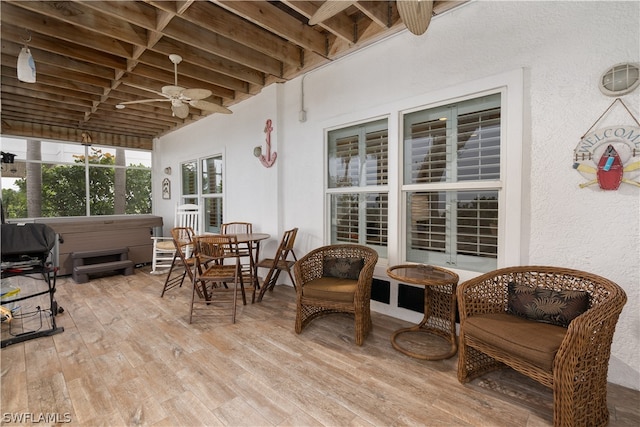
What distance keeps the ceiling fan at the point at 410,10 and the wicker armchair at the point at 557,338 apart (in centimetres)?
178

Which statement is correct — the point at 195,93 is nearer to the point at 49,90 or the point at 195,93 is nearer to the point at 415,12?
the point at 415,12

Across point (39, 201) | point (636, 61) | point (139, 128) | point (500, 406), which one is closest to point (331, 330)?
point (500, 406)

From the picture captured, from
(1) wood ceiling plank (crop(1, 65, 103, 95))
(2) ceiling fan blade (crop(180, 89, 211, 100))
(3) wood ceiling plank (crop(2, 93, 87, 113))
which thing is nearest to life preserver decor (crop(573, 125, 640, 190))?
(2) ceiling fan blade (crop(180, 89, 211, 100))

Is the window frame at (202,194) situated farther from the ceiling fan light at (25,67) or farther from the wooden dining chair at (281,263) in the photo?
the ceiling fan light at (25,67)

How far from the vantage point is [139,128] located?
644 cm

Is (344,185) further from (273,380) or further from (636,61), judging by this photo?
(636,61)

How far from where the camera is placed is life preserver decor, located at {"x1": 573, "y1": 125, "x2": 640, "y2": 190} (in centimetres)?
185

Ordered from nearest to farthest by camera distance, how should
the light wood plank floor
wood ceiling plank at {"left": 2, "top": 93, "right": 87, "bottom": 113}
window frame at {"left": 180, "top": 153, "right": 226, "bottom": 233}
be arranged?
the light wood plank floor
wood ceiling plank at {"left": 2, "top": 93, "right": 87, "bottom": 113}
window frame at {"left": 180, "top": 153, "right": 226, "bottom": 233}

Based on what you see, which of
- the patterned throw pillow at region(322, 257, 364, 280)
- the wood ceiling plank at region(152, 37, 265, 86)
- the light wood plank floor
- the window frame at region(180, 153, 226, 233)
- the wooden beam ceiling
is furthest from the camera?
the window frame at region(180, 153, 226, 233)

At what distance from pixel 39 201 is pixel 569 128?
27.9ft

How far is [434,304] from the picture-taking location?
2646 mm

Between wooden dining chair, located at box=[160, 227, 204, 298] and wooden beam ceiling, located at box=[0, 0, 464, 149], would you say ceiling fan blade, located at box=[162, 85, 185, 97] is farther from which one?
wooden dining chair, located at box=[160, 227, 204, 298]

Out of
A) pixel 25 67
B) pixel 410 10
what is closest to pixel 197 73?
pixel 25 67

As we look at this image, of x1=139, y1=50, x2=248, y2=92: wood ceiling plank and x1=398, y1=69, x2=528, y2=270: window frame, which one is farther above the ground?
x1=139, y1=50, x2=248, y2=92: wood ceiling plank
